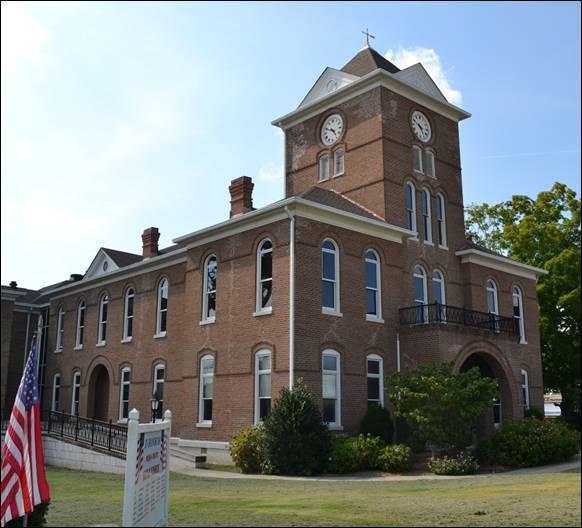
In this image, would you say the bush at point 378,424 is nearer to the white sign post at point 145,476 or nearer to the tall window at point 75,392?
the white sign post at point 145,476

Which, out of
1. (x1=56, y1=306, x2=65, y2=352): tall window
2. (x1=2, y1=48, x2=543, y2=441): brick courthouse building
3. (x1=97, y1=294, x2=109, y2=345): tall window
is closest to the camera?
(x1=2, y1=48, x2=543, y2=441): brick courthouse building

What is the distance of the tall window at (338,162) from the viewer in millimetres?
28422

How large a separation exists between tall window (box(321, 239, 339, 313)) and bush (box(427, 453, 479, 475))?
19.8 ft

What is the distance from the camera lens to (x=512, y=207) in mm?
41312

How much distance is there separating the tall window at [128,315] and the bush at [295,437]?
13.4m

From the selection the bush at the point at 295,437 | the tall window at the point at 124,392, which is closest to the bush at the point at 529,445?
the bush at the point at 295,437

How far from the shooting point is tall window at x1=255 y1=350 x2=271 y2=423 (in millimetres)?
22531

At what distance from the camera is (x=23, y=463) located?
8.97 meters

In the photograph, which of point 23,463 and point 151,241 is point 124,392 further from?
point 23,463

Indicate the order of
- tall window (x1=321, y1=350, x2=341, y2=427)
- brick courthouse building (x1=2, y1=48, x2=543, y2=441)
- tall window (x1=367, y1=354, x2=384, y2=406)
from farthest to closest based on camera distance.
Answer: tall window (x1=367, y1=354, x2=384, y2=406) → brick courthouse building (x1=2, y1=48, x2=543, y2=441) → tall window (x1=321, y1=350, x2=341, y2=427)

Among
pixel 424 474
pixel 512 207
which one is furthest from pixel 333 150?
pixel 512 207

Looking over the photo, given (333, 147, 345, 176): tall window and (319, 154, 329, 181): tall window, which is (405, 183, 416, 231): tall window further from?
(319, 154, 329, 181): tall window

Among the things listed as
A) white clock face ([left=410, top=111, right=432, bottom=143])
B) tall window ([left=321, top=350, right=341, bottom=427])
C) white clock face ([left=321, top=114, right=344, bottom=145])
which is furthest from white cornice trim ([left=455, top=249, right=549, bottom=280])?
tall window ([left=321, top=350, right=341, bottom=427])

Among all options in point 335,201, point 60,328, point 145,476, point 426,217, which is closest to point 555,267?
point 426,217
